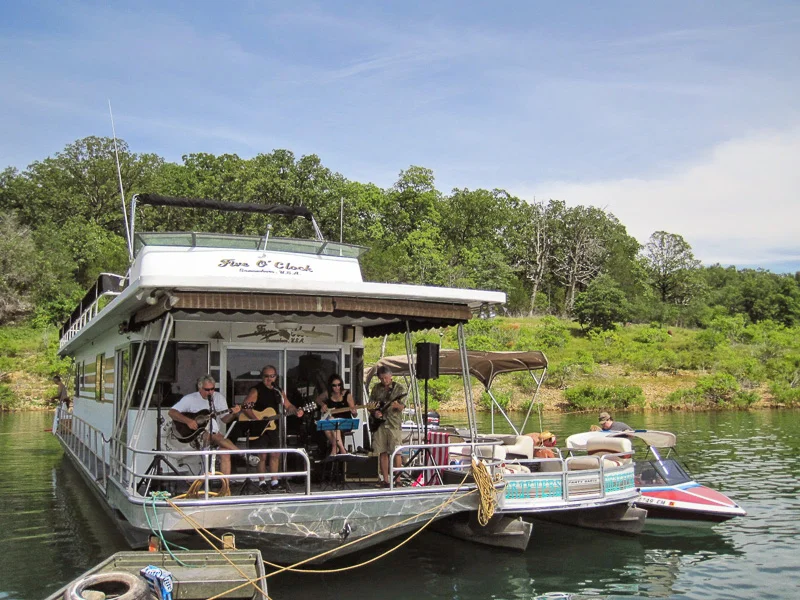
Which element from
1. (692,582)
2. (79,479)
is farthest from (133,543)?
(79,479)

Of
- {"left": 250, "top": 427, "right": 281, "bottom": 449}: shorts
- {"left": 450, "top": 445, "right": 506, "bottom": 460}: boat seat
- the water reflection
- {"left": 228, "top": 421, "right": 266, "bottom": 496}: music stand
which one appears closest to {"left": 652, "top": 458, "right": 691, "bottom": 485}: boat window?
the water reflection

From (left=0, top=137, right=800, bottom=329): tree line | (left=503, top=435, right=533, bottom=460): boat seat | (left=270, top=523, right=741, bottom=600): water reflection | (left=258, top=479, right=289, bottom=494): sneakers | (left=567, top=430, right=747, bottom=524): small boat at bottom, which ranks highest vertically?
(left=0, top=137, right=800, bottom=329): tree line

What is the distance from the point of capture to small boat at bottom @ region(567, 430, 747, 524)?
12367 millimetres

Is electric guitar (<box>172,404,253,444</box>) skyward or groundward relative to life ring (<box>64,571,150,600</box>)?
skyward

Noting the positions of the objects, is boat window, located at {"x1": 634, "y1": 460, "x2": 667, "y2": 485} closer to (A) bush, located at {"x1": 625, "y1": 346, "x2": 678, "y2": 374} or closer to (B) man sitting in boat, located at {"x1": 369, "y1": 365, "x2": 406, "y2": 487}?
(B) man sitting in boat, located at {"x1": 369, "y1": 365, "x2": 406, "y2": 487}

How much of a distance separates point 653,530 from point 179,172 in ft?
181

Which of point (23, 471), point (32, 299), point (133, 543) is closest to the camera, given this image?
point (133, 543)

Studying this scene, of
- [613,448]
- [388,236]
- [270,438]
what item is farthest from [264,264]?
[388,236]

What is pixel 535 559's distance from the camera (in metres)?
10.7

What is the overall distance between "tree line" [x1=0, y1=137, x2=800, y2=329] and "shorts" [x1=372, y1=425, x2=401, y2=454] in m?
37.9

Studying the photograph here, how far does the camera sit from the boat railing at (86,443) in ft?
40.7

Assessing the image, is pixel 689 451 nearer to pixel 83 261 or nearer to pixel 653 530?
pixel 653 530

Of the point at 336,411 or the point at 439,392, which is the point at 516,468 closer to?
the point at 336,411

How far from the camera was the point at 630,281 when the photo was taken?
2418 inches
